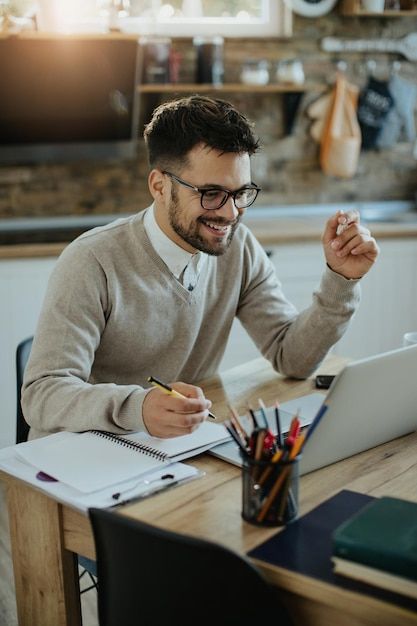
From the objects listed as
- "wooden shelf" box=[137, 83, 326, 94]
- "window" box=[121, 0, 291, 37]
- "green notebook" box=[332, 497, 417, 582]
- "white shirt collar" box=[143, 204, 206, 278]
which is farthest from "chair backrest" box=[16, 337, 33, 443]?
"window" box=[121, 0, 291, 37]

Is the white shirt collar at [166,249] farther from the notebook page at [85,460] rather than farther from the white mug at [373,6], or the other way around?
the white mug at [373,6]

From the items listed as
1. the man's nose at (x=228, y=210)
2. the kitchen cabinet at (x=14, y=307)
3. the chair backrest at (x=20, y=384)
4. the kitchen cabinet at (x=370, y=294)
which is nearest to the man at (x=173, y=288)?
the man's nose at (x=228, y=210)

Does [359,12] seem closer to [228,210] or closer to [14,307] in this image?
[14,307]

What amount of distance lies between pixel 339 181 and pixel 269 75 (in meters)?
0.65

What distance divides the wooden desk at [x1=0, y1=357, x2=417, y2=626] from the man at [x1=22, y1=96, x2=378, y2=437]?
8.8 inches

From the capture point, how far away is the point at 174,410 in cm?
153

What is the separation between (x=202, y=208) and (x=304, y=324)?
41 cm

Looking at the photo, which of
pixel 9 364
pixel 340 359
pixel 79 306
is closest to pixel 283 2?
pixel 9 364

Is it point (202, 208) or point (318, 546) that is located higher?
point (202, 208)

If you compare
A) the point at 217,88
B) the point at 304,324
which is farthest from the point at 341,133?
the point at 304,324

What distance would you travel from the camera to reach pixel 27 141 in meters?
3.68

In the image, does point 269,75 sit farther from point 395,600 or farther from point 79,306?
point 395,600

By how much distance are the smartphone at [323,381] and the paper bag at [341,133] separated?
2.36 meters

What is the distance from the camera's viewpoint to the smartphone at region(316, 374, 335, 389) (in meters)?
1.99
